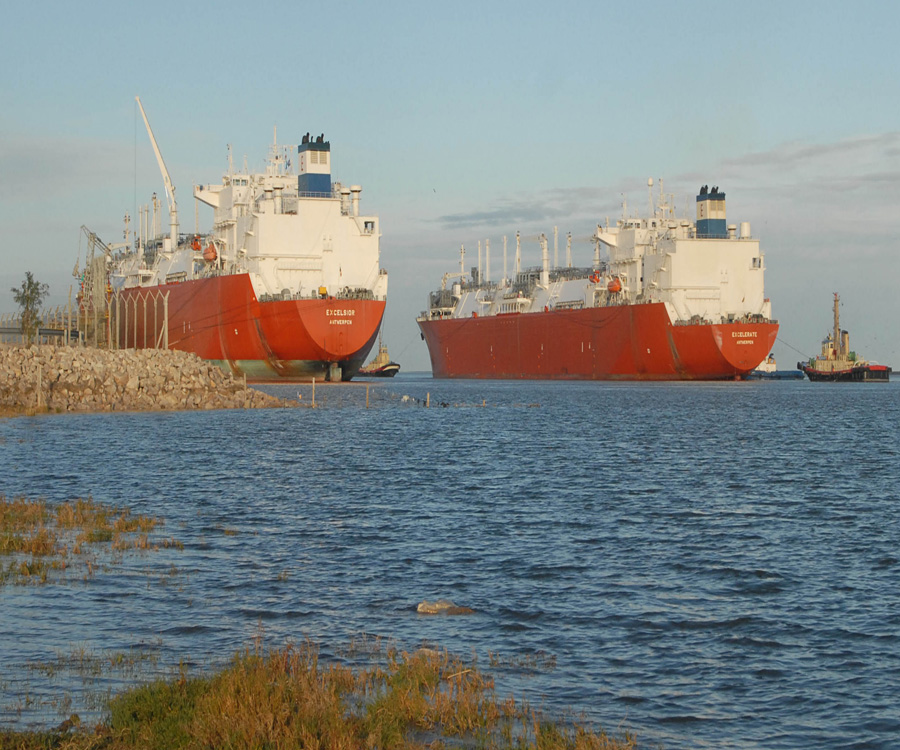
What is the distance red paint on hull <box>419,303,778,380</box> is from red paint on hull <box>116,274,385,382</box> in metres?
21.7

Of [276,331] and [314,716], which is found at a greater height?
[276,331]

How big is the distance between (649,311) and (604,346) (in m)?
7.18

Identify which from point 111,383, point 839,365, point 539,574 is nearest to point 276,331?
point 111,383

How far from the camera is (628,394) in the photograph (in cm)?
6712

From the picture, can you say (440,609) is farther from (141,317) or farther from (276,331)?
(141,317)

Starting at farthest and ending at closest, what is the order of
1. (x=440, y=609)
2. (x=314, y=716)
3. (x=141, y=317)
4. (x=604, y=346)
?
1. (x=604, y=346)
2. (x=141, y=317)
3. (x=440, y=609)
4. (x=314, y=716)

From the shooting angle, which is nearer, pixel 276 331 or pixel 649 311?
pixel 276 331

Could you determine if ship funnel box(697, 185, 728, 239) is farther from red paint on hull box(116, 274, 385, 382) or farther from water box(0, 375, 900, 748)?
water box(0, 375, 900, 748)

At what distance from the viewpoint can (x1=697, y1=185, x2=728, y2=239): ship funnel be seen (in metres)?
79.2

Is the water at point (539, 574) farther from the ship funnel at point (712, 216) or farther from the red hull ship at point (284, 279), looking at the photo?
the ship funnel at point (712, 216)

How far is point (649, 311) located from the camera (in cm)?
7581

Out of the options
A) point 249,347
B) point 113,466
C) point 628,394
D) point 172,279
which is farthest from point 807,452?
point 172,279

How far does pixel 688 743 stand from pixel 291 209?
62.1 metres

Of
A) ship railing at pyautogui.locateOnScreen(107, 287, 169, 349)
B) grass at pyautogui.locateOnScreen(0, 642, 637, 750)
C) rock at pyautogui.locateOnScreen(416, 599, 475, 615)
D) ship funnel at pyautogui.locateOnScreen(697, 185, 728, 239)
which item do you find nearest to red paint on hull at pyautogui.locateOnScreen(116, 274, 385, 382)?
ship railing at pyautogui.locateOnScreen(107, 287, 169, 349)
